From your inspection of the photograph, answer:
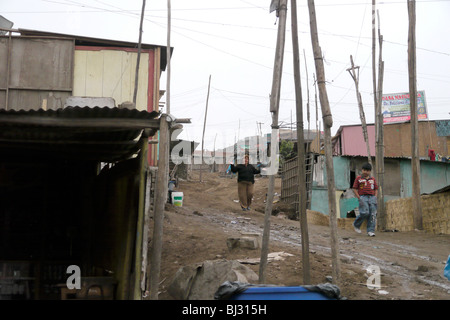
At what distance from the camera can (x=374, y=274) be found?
19.4 ft

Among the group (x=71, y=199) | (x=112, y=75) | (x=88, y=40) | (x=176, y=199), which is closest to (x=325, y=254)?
(x=71, y=199)

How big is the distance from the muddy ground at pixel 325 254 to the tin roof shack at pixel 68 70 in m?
2.48

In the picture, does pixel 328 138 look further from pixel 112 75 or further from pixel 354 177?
pixel 354 177

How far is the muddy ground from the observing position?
17.9 feet

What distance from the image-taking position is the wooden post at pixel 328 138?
16.9 ft

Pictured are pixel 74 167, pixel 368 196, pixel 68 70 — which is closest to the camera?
pixel 74 167

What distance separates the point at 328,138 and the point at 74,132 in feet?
10.4

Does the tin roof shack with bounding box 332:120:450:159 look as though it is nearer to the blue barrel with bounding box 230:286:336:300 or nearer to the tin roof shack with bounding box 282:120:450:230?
the tin roof shack with bounding box 282:120:450:230

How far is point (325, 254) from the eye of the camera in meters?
7.33

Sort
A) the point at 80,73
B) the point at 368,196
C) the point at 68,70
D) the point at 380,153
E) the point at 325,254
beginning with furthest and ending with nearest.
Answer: the point at 380,153
the point at 80,73
the point at 68,70
the point at 368,196
the point at 325,254

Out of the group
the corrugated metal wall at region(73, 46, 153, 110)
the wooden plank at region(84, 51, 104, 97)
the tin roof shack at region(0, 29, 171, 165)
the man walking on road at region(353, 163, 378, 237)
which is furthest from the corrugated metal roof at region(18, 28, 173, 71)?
the man walking on road at region(353, 163, 378, 237)

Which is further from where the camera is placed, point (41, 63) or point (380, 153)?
point (380, 153)

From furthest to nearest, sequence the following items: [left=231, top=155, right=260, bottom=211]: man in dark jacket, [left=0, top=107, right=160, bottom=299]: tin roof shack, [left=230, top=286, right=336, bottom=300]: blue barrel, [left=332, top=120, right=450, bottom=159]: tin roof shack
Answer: [left=332, top=120, right=450, bottom=159]: tin roof shack, [left=231, top=155, right=260, bottom=211]: man in dark jacket, [left=0, top=107, right=160, bottom=299]: tin roof shack, [left=230, top=286, right=336, bottom=300]: blue barrel

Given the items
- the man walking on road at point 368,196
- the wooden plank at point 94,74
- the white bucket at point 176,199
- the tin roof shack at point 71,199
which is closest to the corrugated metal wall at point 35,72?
the wooden plank at point 94,74
